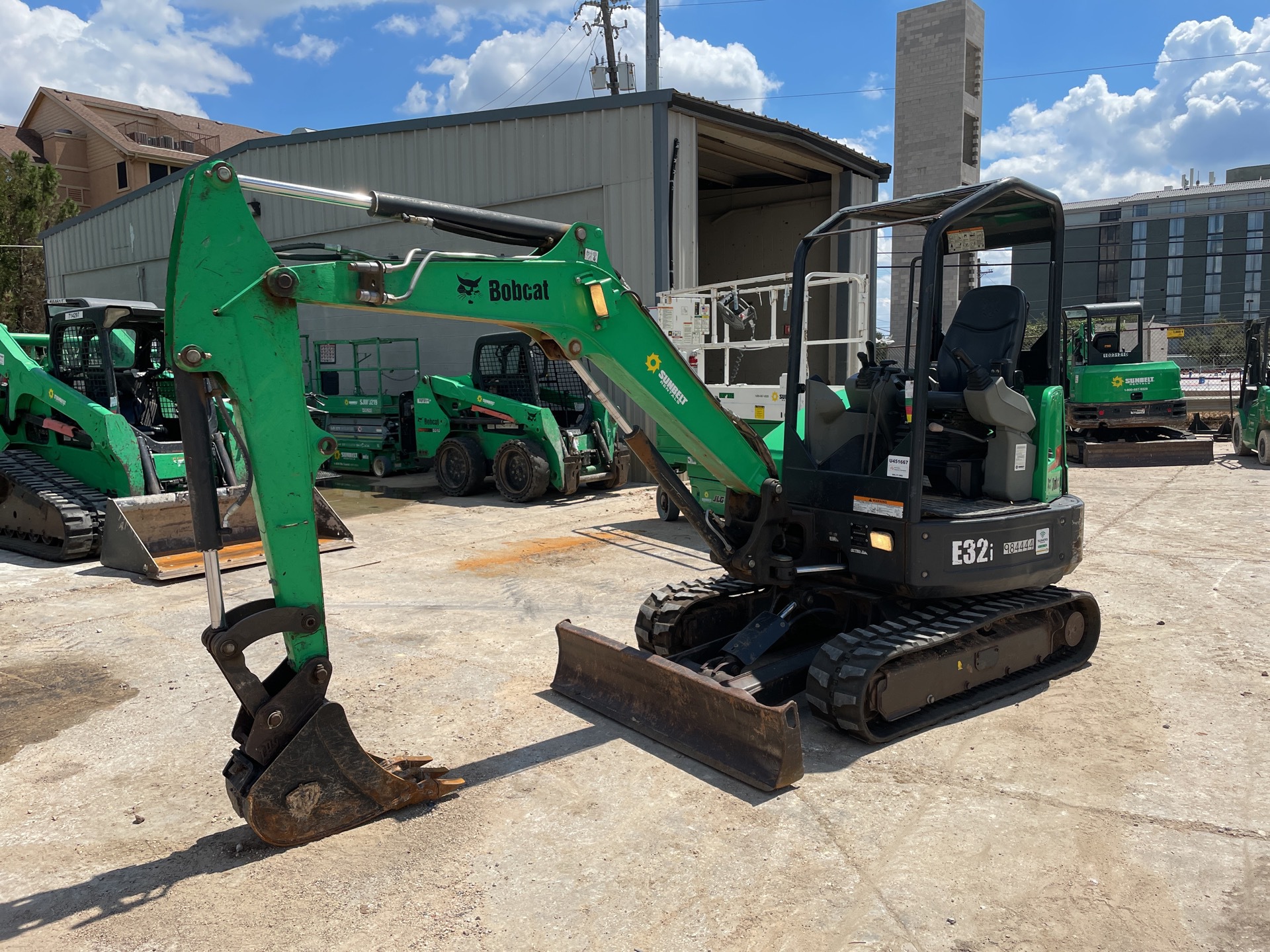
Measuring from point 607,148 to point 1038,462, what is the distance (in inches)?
397

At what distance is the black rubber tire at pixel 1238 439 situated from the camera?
50.4 ft

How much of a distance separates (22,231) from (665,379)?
105ft

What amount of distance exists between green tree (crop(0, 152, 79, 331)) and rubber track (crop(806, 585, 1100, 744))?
31.2 m

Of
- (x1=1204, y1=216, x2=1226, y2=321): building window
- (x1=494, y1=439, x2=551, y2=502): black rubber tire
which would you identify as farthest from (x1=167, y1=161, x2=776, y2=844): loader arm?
(x1=1204, y1=216, x2=1226, y2=321): building window

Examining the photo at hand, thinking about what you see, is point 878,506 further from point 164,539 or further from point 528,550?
point 164,539

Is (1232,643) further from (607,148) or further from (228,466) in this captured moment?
(607,148)

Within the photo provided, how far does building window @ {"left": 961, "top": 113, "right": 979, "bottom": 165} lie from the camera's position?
2941 centimetres

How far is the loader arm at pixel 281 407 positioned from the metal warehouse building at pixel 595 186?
23.9ft

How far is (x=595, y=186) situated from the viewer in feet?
45.7

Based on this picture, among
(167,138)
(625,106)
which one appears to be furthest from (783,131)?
(167,138)

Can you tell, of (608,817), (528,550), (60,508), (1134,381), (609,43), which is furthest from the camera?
(609,43)

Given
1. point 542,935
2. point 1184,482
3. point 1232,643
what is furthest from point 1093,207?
point 542,935

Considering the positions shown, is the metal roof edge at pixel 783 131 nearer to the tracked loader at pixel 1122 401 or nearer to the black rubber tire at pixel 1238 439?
the tracked loader at pixel 1122 401

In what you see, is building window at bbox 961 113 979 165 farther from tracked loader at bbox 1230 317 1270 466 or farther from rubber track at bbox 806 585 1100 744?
rubber track at bbox 806 585 1100 744
